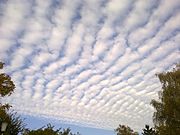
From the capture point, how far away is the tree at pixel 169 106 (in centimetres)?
3478

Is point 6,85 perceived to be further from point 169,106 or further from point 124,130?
point 124,130

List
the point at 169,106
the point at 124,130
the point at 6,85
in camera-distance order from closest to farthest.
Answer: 1. the point at 6,85
2. the point at 169,106
3. the point at 124,130

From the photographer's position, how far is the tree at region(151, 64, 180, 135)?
34.8m

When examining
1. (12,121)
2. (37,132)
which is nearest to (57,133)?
(37,132)

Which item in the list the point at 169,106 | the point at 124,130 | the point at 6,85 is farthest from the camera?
the point at 124,130

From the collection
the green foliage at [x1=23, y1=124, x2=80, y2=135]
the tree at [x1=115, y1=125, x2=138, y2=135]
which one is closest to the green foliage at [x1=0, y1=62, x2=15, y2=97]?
the green foliage at [x1=23, y1=124, x2=80, y2=135]

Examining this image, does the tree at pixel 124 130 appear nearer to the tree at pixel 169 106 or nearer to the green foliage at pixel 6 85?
the tree at pixel 169 106

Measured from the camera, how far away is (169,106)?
117 feet

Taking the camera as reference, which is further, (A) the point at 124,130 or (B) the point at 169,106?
(A) the point at 124,130

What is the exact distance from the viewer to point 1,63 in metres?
24.4

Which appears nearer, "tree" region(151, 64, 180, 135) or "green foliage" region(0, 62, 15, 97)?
"green foliage" region(0, 62, 15, 97)

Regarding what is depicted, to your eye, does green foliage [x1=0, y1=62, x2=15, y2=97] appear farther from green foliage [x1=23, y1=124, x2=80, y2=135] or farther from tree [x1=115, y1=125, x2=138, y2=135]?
tree [x1=115, y1=125, x2=138, y2=135]

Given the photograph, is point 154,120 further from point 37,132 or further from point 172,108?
point 37,132

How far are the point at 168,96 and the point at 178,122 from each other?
3597mm
